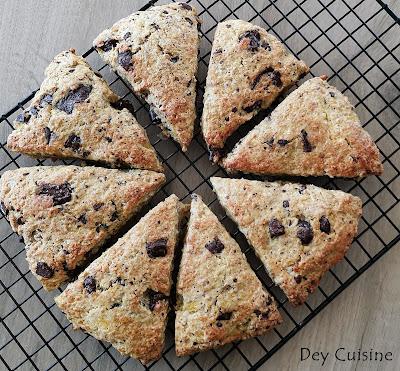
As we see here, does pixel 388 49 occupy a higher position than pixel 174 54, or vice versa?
pixel 174 54

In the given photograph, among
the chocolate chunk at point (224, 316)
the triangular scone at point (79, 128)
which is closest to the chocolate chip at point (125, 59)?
the triangular scone at point (79, 128)

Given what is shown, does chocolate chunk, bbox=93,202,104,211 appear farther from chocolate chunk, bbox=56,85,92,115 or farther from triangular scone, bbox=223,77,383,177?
triangular scone, bbox=223,77,383,177

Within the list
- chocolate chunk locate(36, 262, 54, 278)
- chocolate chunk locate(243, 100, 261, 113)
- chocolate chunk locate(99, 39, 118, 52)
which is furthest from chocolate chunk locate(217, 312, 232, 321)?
chocolate chunk locate(99, 39, 118, 52)

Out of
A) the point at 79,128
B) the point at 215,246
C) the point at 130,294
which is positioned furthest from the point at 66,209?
the point at 215,246

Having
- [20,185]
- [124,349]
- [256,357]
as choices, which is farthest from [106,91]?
[256,357]

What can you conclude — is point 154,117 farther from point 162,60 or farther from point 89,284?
point 89,284

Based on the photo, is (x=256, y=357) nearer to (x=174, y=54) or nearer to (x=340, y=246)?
(x=340, y=246)
